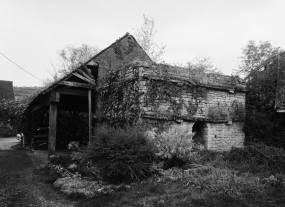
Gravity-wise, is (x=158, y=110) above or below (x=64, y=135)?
above

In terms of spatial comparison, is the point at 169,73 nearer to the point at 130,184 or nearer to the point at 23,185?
the point at 130,184

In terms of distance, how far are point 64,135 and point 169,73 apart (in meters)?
8.53

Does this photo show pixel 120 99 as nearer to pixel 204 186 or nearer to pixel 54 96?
pixel 54 96

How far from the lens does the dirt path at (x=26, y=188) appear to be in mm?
4980

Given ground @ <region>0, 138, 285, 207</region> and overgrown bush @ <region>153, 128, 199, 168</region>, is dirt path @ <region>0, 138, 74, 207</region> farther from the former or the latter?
overgrown bush @ <region>153, 128, 199, 168</region>

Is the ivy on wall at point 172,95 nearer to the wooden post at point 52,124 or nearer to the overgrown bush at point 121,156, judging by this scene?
the overgrown bush at point 121,156

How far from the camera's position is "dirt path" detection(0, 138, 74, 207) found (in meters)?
4.98

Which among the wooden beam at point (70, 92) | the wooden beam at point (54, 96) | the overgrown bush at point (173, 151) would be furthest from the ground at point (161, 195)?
the wooden beam at point (70, 92)

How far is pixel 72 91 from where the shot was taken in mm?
10383

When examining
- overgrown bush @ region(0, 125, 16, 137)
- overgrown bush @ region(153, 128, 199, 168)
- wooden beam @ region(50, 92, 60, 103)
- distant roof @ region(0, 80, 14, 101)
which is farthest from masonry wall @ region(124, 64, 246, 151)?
distant roof @ region(0, 80, 14, 101)

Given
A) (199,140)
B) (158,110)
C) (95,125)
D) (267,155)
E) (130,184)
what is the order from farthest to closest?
(95,125) → (199,140) → (158,110) → (267,155) → (130,184)

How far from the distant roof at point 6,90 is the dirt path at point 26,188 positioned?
2104cm

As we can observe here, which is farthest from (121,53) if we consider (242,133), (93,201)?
(93,201)

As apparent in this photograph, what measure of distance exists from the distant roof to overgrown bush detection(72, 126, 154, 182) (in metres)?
24.5
